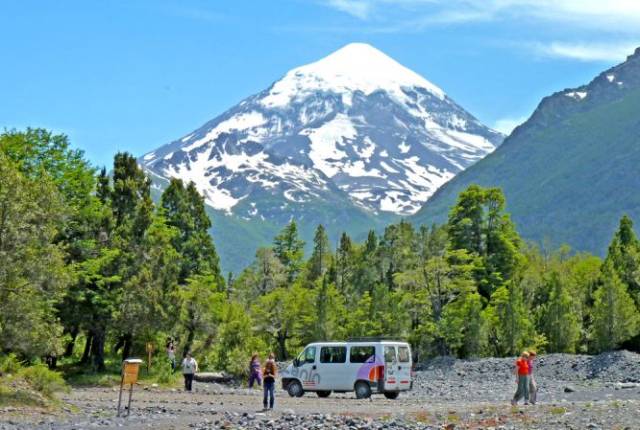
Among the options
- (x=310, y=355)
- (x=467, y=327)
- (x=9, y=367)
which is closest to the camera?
(x=9, y=367)

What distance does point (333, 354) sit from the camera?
43.5 m

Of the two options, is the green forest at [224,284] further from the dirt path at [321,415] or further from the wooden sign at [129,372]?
the wooden sign at [129,372]

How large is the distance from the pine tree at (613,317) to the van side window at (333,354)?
1447 inches

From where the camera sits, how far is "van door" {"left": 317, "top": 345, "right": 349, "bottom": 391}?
141 ft

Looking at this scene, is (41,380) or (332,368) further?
(332,368)

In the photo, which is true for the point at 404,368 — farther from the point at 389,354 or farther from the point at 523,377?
the point at 523,377

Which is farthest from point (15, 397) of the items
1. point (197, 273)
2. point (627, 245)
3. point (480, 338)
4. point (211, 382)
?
point (627, 245)

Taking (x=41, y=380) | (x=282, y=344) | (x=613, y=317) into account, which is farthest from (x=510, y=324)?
(x=41, y=380)

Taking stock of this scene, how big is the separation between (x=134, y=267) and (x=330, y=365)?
51.3ft

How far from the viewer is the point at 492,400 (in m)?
41.9

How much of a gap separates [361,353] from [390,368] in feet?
4.78

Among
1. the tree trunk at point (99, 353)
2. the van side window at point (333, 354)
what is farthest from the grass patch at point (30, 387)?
the tree trunk at point (99, 353)

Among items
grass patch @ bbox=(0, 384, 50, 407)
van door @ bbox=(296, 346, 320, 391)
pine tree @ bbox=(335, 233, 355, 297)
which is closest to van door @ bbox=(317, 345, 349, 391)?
van door @ bbox=(296, 346, 320, 391)

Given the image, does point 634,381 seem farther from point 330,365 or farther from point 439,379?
point 330,365
